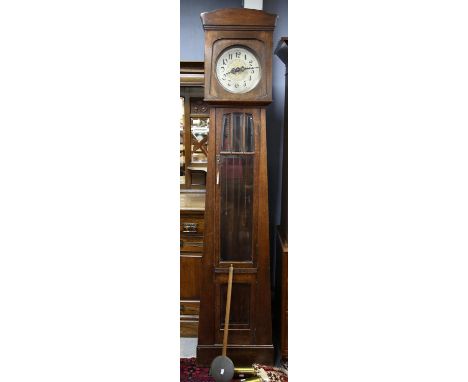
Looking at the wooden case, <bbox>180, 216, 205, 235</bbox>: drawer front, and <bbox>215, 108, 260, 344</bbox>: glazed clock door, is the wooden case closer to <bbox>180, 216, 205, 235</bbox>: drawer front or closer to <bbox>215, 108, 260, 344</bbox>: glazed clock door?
<bbox>215, 108, 260, 344</bbox>: glazed clock door

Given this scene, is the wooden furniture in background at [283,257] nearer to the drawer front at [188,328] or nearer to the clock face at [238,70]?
the clock face at [238,70]

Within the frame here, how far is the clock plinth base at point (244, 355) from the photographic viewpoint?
5.82 feet

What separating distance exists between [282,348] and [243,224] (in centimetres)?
56

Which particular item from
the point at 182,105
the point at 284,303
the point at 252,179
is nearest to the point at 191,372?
the point at 284,303

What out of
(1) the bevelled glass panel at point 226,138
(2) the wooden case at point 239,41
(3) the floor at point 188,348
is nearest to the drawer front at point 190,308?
(3) the floor at point 188,348

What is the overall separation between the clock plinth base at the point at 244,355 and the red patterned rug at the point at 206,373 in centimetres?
3

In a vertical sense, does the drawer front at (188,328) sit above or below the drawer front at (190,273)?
below

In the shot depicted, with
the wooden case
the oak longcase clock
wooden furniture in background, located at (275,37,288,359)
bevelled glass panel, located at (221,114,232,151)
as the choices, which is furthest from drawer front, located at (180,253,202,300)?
the wooden case

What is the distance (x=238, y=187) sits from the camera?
68.5 inches

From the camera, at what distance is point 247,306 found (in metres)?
1.79

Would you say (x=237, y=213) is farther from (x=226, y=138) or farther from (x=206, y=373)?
(x=206, y=373)

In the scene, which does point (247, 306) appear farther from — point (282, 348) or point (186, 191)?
point (186, 191)

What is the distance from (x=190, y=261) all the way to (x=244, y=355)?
1.61 feet

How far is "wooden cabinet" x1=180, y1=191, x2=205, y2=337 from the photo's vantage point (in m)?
1.97
